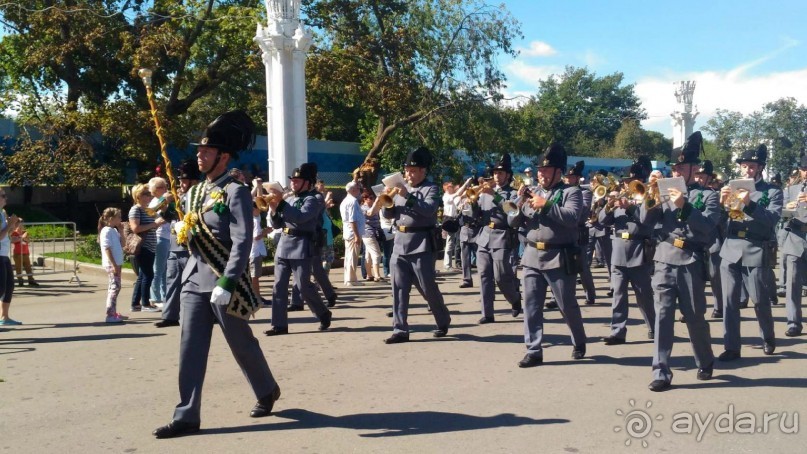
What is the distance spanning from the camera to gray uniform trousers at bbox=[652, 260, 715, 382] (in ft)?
22.3

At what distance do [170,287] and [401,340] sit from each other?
3192mm

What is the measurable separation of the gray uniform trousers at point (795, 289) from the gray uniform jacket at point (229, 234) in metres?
6.48

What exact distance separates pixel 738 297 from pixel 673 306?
1.46m

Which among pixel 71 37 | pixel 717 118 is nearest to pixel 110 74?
pixel 71 37

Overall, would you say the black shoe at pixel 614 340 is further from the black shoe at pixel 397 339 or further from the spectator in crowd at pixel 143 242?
the spectator in crowd at pixel 143 242

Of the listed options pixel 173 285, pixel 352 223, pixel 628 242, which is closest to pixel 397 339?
pixel 628 242

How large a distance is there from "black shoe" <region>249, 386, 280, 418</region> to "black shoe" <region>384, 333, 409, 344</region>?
9.89 feet

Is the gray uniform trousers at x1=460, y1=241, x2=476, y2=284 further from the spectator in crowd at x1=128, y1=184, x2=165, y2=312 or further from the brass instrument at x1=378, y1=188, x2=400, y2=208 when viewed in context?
the brass instrument at x1=378, y1=188, x2=400, y2=208

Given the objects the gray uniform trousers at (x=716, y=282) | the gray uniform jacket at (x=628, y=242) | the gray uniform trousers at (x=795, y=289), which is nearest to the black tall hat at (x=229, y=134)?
the gray uniform jacket at (x=628, y=242)

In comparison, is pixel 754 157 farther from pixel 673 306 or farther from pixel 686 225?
pixel 673 306

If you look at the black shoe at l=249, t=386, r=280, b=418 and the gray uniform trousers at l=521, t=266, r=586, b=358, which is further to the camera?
the gray uniform trousers at l=521, t=266, r=586, b=358

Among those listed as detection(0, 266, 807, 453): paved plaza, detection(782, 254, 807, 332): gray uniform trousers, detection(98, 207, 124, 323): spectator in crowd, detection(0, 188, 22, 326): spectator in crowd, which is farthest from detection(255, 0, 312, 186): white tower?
detection(782, 254, 807, 332): gray uniform trousers

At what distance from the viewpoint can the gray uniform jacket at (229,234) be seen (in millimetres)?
5605

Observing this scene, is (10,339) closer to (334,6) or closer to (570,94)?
(334,6)
